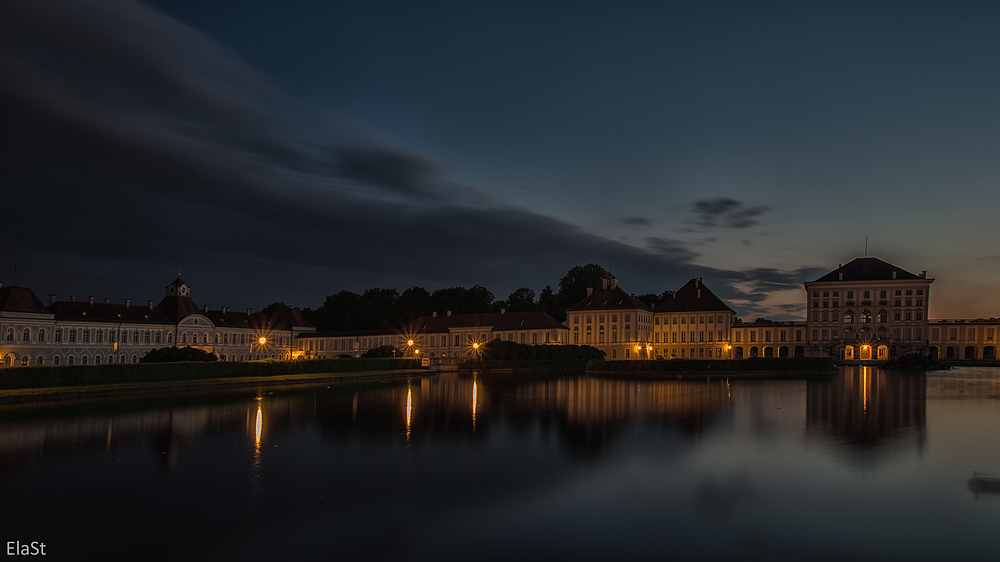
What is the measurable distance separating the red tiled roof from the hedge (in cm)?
4701

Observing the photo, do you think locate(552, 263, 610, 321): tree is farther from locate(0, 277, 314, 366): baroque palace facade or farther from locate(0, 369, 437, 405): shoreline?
locate(0, 369, 437, 405): shoreline

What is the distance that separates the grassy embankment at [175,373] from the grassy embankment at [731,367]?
2040cm

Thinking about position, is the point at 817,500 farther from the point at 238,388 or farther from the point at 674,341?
the point at 674,341

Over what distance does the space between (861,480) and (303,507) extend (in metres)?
9.60

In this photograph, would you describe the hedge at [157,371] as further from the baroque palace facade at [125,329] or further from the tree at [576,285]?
the tree at [576,285]

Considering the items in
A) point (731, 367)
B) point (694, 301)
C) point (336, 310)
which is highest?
point (694, 301)

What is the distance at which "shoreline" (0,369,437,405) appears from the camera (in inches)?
1051

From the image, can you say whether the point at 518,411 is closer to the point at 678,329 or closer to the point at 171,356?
the point at 171,356

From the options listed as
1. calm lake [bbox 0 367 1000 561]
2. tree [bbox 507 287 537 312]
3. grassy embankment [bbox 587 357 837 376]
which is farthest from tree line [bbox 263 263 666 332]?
calm lake [bbox 0 367 1000 561]

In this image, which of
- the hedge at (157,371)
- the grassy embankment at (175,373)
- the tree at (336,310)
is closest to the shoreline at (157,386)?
the grassy embankment at (175,373)

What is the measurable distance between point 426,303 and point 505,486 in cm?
9016

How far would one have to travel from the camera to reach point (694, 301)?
84.6m

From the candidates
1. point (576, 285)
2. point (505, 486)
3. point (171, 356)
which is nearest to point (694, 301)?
point (576, 285)

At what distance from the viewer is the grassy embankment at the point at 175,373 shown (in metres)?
28.7
